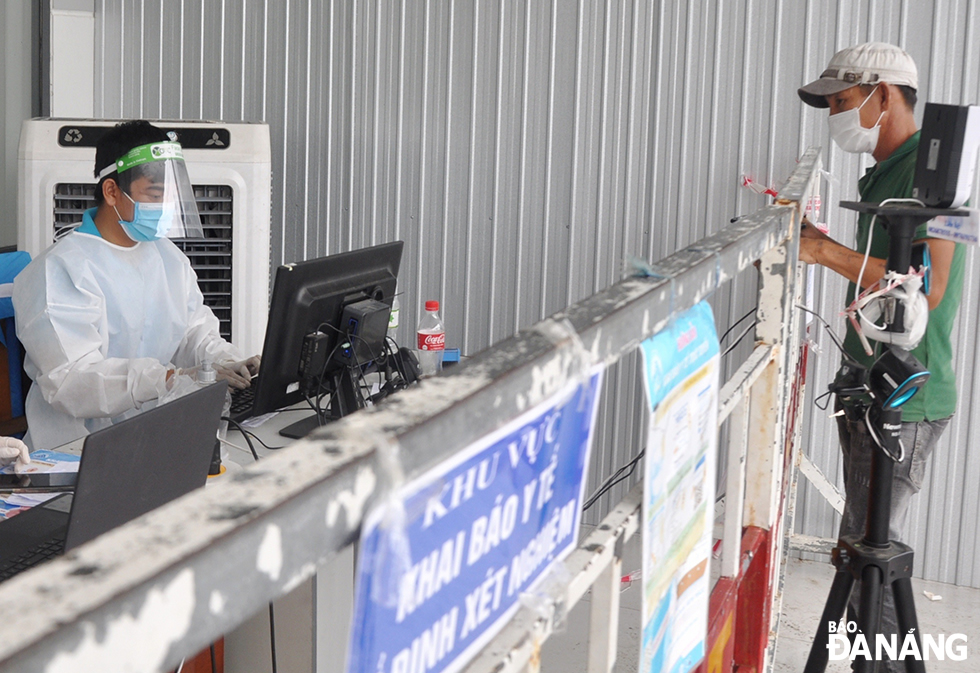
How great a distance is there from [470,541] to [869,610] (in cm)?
163

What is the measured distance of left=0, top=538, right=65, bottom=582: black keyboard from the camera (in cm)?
160

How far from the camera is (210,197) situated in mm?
3705

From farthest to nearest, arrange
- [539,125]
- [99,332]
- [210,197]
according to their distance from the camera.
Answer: [539,125] → [210,197] → [99,332]

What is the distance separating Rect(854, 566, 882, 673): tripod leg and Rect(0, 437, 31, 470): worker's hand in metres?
1.76

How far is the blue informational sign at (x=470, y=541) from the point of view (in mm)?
463

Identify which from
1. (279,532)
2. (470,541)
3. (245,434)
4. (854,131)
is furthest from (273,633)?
(854,131)

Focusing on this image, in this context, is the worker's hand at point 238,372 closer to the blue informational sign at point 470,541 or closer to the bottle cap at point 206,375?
the bottle cap at point 206,375

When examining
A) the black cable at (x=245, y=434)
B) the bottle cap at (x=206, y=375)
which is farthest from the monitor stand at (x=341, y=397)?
the bottle cap at (x=206, y=375)

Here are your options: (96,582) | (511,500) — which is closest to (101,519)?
(511,500)

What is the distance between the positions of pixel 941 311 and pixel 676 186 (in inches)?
58.2

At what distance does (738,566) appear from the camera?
1529 mm

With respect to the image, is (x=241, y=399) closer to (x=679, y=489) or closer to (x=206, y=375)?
(x=206, y=375)

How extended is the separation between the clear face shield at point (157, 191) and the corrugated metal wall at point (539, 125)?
4.75ft

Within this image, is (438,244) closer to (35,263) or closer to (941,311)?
(35,263)
